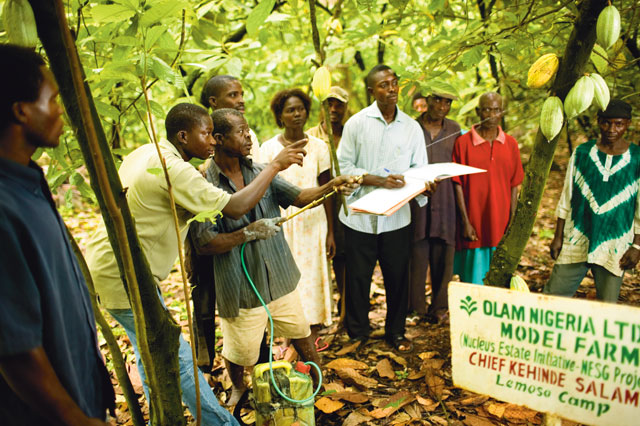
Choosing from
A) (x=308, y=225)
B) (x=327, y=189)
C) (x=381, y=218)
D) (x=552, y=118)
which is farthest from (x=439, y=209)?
(x=552, y=118)

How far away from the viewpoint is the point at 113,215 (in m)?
1.18

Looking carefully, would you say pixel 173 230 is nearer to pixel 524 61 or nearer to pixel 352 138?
pixel 352 138

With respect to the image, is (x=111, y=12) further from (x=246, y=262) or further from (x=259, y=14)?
(x=246, y=262)

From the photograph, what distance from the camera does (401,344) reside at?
3203mm

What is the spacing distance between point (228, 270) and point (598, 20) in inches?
74.0

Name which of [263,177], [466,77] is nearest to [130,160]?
[263,177]

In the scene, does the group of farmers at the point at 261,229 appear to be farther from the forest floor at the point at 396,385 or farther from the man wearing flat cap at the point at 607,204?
the forest floor at the point at 396,385

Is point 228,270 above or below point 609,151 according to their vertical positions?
below

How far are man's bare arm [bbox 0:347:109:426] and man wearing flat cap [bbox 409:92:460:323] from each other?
2.95 metres

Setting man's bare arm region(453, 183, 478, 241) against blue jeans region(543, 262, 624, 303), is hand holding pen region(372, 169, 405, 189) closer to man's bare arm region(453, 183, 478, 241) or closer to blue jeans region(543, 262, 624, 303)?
man's bare arm region(453, 183, 478, 241)

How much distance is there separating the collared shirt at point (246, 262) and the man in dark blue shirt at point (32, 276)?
112 cm

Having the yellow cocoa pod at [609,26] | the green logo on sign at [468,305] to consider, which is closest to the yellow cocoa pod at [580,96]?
the yellow cocoa pod at [609,26]

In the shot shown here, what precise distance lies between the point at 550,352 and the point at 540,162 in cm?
73

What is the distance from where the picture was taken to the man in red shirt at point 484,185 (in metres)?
3.56
